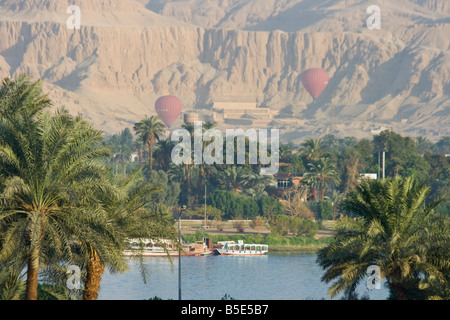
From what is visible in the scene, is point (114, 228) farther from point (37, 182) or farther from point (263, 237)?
point (263, 237)

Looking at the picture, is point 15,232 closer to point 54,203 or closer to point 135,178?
point 54,203

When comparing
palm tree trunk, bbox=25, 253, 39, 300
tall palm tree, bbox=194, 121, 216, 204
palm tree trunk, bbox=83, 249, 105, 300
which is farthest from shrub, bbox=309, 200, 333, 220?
palm tree trunk, bbox=25, 253, 39, 300

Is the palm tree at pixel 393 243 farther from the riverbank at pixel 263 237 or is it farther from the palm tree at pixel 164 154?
the palm tree at pixel 164 154

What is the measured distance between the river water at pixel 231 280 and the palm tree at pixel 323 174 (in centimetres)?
1998

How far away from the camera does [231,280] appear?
205ft

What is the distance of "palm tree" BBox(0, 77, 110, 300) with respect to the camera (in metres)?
24.6

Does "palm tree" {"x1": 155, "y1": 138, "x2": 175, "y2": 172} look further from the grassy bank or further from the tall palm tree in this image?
the grassy bank

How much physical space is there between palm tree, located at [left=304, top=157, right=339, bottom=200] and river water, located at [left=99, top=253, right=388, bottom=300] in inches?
787

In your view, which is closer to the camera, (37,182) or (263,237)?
(37,182)

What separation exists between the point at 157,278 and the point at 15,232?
36335mm

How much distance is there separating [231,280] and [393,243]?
35.7m

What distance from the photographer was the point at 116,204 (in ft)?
90.2

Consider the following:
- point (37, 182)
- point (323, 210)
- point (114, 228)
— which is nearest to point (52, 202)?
point (37, 182)
